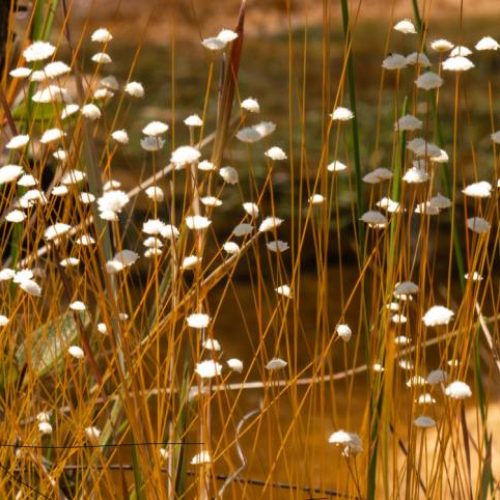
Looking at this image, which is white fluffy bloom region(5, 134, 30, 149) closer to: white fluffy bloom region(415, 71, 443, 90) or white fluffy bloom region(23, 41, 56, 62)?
white fluffy bloom region(23, 41, 56, 62)

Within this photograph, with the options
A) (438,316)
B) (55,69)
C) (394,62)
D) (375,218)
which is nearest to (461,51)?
(394,62)

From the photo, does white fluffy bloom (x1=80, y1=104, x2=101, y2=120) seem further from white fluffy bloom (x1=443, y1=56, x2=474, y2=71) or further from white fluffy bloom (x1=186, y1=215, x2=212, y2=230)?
white fluffy bloom (x1=443, y1=56, x2=474, y2=71)

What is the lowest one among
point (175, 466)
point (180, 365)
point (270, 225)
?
point (180, 365)

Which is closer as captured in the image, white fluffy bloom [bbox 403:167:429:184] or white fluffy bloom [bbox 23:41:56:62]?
white fluffy bloom [bbox 403:167:429:184]

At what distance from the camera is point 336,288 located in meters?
3.16

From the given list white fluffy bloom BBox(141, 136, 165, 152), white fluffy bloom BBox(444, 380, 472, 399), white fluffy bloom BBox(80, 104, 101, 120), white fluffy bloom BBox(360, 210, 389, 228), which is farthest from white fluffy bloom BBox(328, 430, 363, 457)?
white fluffy bloom BBox(80, 104, 101, 120)

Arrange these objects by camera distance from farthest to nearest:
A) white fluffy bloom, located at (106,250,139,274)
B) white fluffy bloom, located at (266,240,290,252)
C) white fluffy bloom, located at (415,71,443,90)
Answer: white fluffy bloom, located at (266,240,290,252), white fluffy bloom, located at (415,71,443,90), white fluffy bloom, located at (106,250,139,274)

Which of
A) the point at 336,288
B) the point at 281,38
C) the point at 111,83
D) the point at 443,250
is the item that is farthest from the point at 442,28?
the point at 111,83

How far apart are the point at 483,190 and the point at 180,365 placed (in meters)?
1.75

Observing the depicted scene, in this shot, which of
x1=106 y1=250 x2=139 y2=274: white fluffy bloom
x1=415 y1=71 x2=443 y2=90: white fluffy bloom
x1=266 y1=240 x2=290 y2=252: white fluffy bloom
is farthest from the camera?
x1=266 y1=240 x2=290 y2=252: white fluffy bloom

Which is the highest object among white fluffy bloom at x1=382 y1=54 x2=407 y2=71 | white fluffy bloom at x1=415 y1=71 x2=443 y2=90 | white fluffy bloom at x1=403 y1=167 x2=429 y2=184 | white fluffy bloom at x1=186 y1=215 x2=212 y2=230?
white fluffy bloom at x1=382 y1=54 x2=407 y2=71

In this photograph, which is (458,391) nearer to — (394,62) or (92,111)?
(394,62)

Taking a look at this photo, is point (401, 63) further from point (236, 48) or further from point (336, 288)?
point (336, 288)

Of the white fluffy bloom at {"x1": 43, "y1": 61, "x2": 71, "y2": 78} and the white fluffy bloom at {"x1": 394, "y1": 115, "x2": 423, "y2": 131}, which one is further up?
the white fluffy bloom at {"x1": 43, "y1": 61, "x2": 71, "y2": 78}
